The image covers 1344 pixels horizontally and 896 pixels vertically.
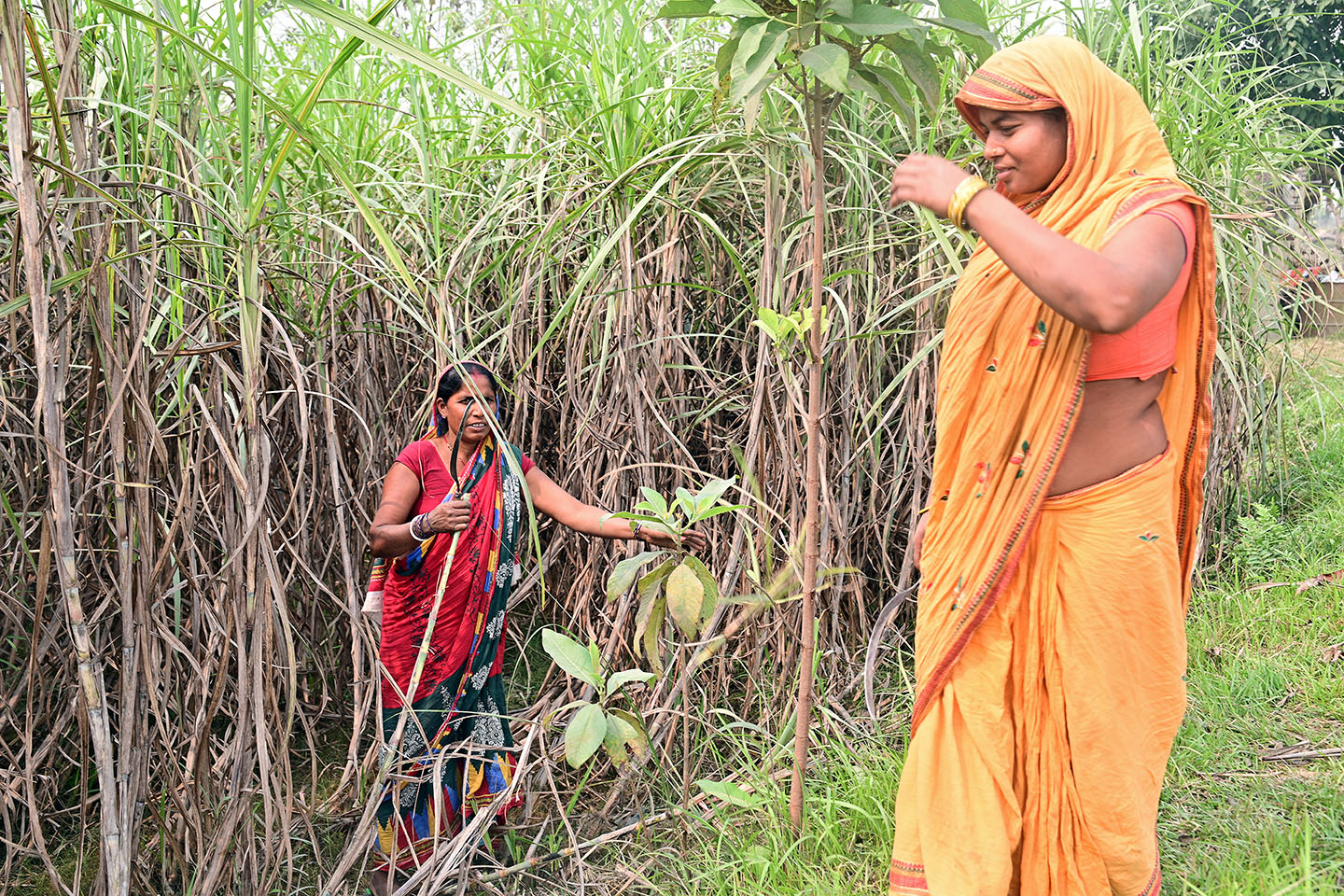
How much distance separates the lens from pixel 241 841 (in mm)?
1827

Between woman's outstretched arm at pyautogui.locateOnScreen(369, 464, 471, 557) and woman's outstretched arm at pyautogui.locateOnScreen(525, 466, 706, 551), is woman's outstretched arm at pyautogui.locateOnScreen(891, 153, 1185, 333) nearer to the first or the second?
woman's outstretched arm at pyautogui.locateOnScreen(525, 466, 706, 551)

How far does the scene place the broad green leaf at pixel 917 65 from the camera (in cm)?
154

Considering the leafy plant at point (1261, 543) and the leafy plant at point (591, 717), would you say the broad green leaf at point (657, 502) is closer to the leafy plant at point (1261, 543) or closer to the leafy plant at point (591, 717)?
the leafy plant at point (591, 717)

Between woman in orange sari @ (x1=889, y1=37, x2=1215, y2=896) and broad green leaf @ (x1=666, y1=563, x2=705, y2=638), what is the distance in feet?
1.33

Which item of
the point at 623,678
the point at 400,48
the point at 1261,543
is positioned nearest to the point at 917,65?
the point at 400,48

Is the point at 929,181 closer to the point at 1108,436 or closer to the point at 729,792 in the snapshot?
the point at 1108,436

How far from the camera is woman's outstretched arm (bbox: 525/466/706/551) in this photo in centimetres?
213

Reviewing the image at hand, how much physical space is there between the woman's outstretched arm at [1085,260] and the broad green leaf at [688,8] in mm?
495

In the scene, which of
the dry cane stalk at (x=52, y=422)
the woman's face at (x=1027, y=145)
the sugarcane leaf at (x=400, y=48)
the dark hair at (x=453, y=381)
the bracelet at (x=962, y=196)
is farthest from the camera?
the dark hair at (x=453, y=381)

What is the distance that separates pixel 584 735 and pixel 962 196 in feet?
3.57

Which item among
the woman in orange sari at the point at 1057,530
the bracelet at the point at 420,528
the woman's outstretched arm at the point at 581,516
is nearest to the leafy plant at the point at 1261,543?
the woman in orange sari at the point at 1057,530

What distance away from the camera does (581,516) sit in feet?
7.68

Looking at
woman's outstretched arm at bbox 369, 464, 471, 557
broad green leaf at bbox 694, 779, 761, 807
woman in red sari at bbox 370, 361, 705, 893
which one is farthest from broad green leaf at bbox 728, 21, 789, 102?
broad green leaf at bbox 694, 779, 761, 807

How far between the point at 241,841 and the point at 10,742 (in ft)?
2.41
